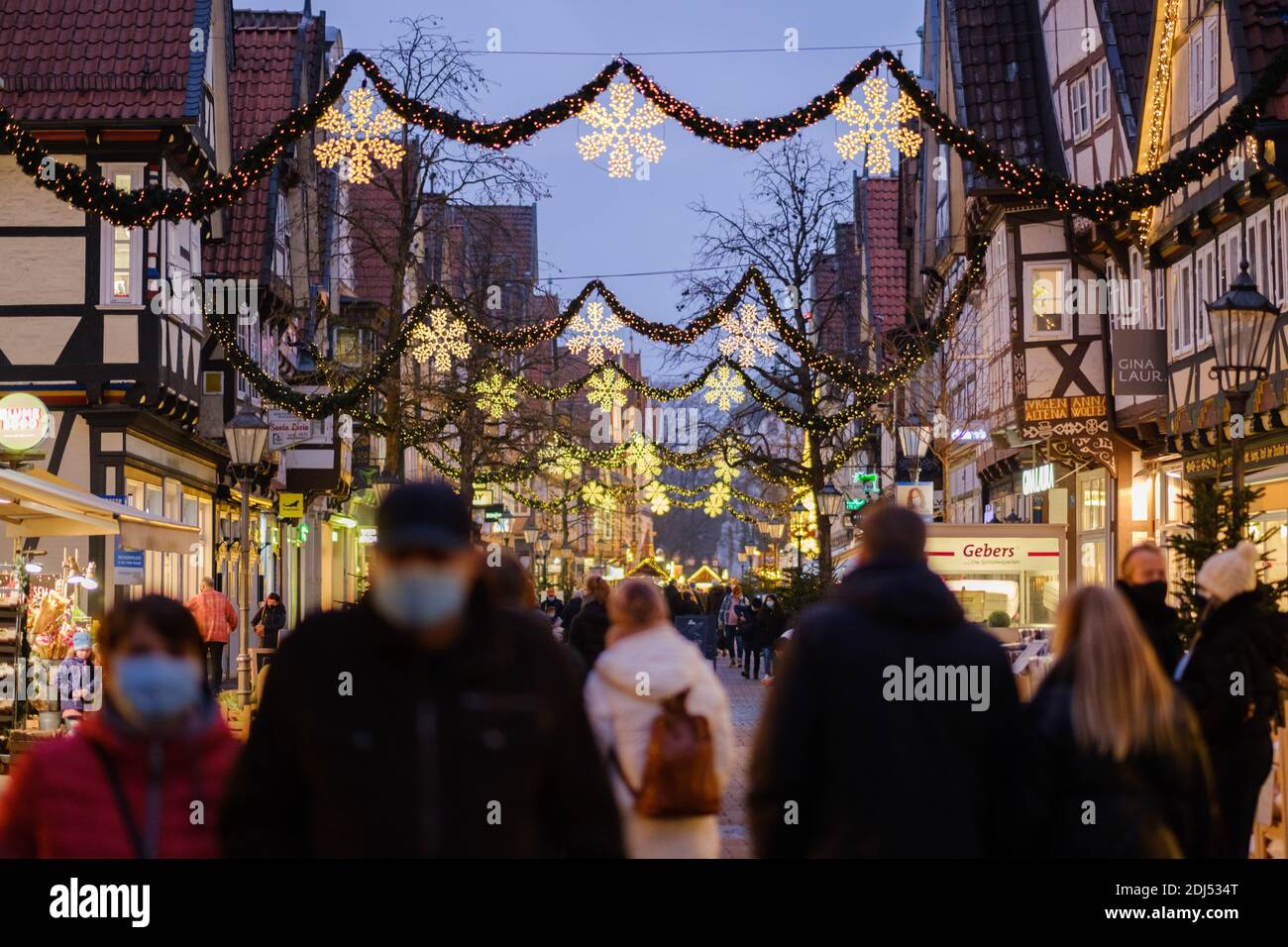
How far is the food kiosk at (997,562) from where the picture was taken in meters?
26.5

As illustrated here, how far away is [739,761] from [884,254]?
3982cm

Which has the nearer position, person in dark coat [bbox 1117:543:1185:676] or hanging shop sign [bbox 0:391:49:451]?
person in dark coat [bbox 1117:543:1185:676]

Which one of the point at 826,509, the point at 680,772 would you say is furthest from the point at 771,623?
the point at 680,772

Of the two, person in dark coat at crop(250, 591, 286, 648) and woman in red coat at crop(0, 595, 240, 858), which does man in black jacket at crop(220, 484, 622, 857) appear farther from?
person in dark coat at crop(250, 591, 286, 648)

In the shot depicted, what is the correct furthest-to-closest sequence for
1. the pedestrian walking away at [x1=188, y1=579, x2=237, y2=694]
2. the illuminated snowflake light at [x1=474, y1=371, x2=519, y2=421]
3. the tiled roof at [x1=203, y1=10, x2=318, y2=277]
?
the tiled roof at [x1=203, y1=10, x2=318, y2=277], the illuminated snowflake light at [x1=474, y1=371, x2=519, y2=421], the pedestrian walking away at [x1=188, y1=579, x2=237, y2=694]

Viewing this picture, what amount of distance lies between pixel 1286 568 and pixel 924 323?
74.2 ft

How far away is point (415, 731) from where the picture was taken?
14.3 ft

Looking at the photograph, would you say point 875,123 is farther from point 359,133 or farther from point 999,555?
point 999,555

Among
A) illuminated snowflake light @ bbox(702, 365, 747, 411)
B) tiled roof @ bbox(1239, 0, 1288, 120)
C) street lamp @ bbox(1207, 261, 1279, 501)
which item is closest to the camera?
street lamp @ bbox(1207, 261, 1279, 501)

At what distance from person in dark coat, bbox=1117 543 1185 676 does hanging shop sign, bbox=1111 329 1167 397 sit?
18884 mm

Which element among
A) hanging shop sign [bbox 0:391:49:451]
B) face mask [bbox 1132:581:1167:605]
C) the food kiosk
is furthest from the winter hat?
hanging shop sign [bbox 0:391:49:451]

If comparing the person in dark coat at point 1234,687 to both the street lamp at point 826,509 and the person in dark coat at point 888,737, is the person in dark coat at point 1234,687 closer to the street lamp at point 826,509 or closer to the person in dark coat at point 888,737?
the person in dark coat at point 888,737

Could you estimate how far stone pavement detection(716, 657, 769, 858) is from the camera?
41.8ft
